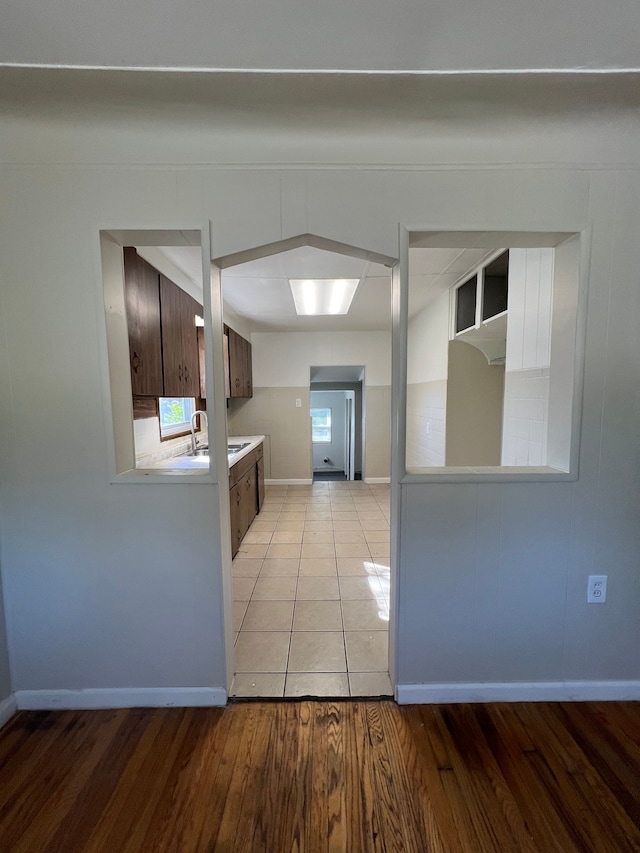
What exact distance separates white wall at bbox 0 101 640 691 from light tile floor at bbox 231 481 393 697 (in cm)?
32

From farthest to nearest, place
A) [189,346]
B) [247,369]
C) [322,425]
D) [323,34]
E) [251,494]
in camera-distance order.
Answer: [322,425], [247,369], [251,494], [189,346], [323,34]

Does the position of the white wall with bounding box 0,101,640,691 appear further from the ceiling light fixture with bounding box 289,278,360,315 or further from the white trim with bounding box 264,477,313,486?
the white trim with bounding box 264,477,313,486

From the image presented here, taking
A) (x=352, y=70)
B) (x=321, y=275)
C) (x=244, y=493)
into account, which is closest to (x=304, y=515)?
(x=244, y=493)

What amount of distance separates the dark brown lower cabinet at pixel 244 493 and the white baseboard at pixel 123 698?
1.24 m

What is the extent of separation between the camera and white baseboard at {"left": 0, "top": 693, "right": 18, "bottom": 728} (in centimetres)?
142

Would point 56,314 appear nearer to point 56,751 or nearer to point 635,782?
point 56,751

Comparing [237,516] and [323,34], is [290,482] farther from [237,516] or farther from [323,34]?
[323,34]

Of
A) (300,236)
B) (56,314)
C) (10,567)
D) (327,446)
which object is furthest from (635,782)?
(327,446)

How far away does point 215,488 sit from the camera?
1.43 meters

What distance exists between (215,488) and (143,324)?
1099 mm

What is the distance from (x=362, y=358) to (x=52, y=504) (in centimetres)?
449

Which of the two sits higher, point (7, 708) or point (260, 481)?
point (260, 481)

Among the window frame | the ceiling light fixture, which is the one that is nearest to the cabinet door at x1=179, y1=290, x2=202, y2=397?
the window frame

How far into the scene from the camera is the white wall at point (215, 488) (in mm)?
1334
